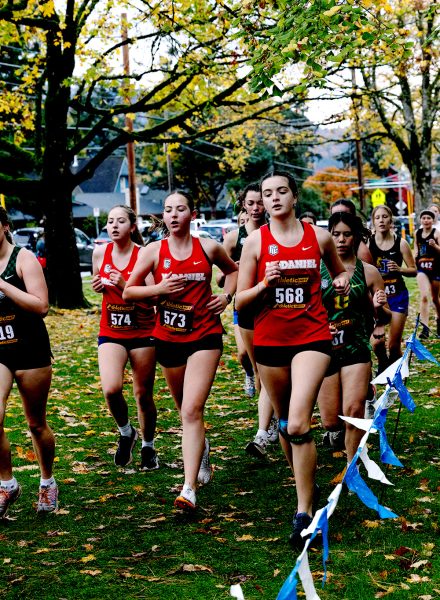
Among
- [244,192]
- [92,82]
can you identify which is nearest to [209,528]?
[244,192]

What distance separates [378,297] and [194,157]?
209ft

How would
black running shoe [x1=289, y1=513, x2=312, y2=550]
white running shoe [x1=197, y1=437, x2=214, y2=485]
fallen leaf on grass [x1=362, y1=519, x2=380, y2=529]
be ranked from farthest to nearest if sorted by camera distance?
white running shoe [x1=197, y1=437, x2=214, y2=485] < fallen leaf on grass [x1=362, y1=519, x2=380, y2=529] < black running shoe [x1=289, y1=513, x2=312, y2=550]

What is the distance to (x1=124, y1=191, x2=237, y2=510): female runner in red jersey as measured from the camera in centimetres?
621

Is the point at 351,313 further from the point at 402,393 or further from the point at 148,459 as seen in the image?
the point at 148,459

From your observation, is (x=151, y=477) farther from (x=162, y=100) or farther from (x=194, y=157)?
(x=194, y=157)

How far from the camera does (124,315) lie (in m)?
7.25

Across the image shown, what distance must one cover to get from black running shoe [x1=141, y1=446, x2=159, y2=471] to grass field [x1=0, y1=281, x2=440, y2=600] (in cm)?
8

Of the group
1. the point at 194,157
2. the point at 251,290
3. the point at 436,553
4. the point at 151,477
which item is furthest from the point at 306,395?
the point at 194,157

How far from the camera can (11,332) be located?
5.92 meters

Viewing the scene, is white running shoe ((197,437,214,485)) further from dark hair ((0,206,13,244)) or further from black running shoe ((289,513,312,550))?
dark hair ((0,206,13,244))

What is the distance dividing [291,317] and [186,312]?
101cm

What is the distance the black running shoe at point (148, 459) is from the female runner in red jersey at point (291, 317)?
2132mm

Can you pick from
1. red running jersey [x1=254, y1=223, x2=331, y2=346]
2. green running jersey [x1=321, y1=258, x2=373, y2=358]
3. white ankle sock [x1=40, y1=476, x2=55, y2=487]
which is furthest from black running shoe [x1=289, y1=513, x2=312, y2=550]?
white ankle sock [x1=40, y1=476, x2=55, y2=487]

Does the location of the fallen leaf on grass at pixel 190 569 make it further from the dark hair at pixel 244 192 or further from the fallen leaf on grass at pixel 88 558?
the dark hair at pixel 244 192
